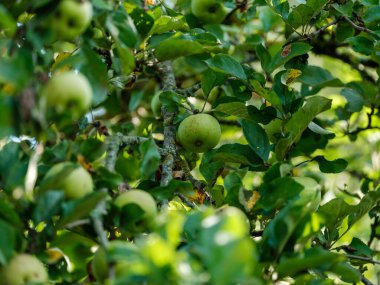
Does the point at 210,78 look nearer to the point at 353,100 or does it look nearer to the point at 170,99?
the point at 170,99

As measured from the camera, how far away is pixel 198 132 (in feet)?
5.59

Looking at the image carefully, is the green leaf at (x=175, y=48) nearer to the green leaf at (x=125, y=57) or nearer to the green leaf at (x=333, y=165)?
the green leaf at (x=125, y=57)

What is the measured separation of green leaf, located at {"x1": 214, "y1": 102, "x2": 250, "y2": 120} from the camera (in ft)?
5.70

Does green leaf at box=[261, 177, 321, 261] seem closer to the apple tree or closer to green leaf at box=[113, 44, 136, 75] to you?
the apple tree

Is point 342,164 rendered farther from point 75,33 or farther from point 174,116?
point 75,33

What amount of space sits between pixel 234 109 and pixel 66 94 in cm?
82

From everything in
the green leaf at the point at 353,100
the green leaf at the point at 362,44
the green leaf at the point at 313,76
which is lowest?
the green leaf at the point at 353,100

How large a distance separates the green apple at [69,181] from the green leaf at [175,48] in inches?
21.2

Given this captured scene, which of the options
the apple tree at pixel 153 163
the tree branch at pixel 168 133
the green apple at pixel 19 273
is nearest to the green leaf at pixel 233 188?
the apple tree at pixel 153 163

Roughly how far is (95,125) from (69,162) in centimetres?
32

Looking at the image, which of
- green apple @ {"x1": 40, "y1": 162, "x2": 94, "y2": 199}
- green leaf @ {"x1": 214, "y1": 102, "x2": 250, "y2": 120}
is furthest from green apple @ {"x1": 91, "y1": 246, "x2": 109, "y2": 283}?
green leaf @ {"x1": 214, "y1": 102, "x2": 250, "y2": 120}

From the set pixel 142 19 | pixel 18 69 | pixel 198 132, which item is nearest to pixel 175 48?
pixel 142 19

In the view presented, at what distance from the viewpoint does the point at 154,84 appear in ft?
8.92

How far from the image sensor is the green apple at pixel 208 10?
2203 millimetres
